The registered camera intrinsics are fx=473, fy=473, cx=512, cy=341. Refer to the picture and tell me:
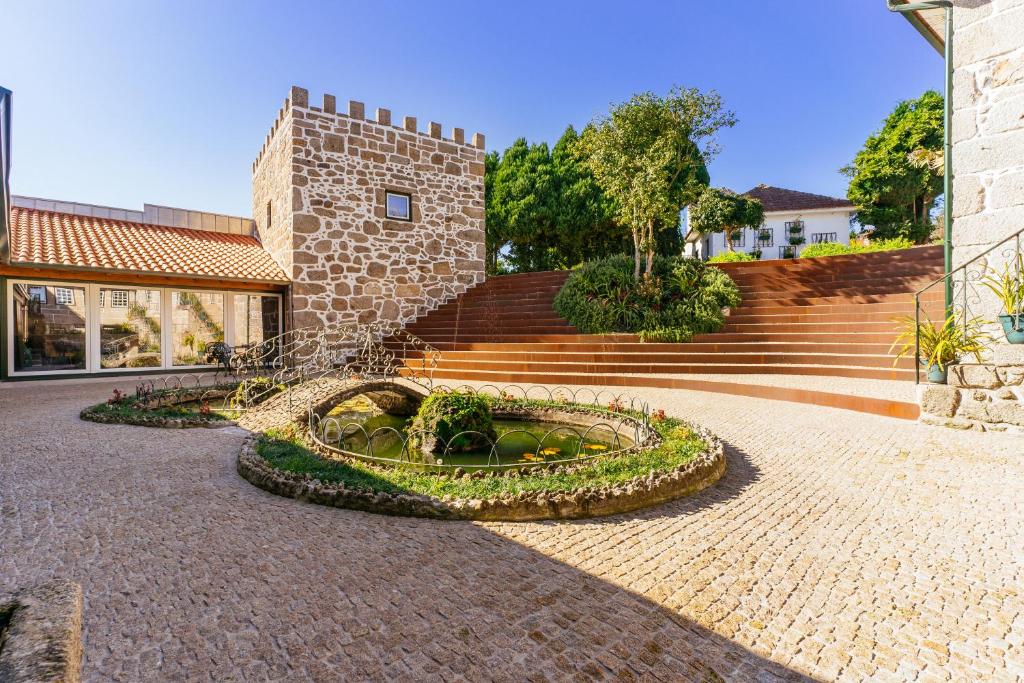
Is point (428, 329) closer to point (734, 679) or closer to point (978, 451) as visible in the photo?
point (978, 451)

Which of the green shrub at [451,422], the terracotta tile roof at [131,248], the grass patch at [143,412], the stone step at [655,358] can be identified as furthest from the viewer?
the terracotta tile roof at [131,248]

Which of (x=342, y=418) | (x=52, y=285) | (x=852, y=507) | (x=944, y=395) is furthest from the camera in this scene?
(x=52, y=285)

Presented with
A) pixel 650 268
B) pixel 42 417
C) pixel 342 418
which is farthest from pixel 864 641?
pixel 650 268

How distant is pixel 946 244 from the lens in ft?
17.4

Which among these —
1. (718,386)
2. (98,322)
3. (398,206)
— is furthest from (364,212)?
(718,386)

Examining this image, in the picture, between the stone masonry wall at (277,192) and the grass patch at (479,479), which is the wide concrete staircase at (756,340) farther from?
the stone masonry wall at (277,192)

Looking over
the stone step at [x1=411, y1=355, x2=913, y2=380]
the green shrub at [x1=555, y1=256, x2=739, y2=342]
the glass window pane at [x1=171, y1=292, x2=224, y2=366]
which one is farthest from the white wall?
the glass window pane at [x1=171, y1=292, x2=224, y2=366]

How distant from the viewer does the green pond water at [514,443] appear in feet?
15.1

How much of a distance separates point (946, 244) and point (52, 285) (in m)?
15.4

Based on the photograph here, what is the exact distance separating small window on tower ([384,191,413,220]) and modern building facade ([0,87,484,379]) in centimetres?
4

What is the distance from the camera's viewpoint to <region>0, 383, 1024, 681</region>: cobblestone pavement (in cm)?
177

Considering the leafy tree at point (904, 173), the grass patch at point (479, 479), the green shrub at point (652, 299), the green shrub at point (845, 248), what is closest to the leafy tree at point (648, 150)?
the green shrub at point (652, 299)

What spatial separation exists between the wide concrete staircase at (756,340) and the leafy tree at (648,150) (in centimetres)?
250

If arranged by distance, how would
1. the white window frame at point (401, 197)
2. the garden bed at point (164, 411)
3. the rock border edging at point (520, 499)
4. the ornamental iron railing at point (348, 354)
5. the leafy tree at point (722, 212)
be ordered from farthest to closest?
1. the leafy tree at point (722, 212)
2. the white window frame at point (401, 197)
3. the ornamental iron railing at point (348, 354)
4. the garden bed at point (164, 411)
5. the rock border edging at point (520, 499)
